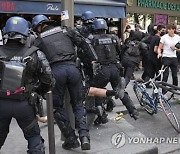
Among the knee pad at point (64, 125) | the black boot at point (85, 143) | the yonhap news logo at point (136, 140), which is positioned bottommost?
the yonhap news logo at point (136, 140)

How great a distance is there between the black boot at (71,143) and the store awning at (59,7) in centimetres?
597

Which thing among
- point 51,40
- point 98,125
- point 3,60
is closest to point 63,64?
point 51,40

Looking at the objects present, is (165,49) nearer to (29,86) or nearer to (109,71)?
(109,71)

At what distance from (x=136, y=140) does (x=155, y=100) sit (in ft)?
4.06

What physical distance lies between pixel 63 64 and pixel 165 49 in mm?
4235

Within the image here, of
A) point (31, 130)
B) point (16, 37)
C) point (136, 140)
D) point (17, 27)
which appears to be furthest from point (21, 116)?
point (136, 140)

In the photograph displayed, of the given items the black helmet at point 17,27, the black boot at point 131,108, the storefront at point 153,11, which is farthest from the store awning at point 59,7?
the black helmet at point 17,27

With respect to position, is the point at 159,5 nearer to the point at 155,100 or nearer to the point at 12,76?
the point at 155,100

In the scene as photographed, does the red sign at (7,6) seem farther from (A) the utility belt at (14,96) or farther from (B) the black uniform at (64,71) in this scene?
(A) the utility belt at (14,96)

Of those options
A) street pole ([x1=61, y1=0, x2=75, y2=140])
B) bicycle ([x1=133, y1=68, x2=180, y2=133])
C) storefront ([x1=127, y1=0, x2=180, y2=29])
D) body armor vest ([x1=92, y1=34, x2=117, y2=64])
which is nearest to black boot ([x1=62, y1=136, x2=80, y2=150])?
street pole ([x1=61, y1=0, x2=75, y2=140])

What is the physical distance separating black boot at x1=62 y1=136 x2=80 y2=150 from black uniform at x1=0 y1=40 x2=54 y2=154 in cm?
90

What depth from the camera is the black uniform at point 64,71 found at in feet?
13.7

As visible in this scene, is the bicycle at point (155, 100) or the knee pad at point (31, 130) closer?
the knee pad at point (31, 130)

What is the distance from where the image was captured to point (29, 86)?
3.31 metres
